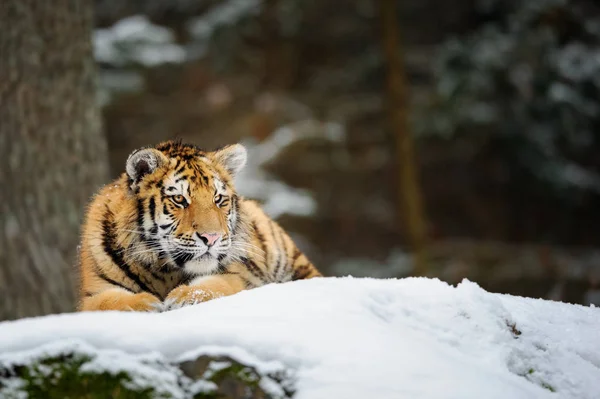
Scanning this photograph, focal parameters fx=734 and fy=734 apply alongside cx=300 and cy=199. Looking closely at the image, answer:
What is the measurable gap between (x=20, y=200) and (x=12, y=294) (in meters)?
0.69

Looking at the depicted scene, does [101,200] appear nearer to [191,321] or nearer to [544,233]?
[191,321]

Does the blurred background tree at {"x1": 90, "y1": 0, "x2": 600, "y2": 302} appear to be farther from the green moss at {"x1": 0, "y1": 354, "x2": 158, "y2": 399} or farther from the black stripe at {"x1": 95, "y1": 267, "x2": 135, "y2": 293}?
the green moss at {"x1": 0, "y1": 354, "x2": 158, "y2": 399}

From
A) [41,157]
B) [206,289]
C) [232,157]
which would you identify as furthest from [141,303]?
[41,157]

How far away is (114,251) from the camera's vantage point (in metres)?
3.46

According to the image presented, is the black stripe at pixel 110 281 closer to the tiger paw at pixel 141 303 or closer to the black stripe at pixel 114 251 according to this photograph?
the black stripe at pixel 114 251

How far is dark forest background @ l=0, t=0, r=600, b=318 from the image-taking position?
388 inches

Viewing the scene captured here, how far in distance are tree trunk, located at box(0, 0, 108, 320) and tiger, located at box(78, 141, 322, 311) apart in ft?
6.44

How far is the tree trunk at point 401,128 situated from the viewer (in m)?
9.77

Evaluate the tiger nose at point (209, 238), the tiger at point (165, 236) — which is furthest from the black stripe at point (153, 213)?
the tiger nose at point (209, 238)

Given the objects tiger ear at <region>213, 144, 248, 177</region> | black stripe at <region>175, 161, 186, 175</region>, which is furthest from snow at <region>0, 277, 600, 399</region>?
tiger ear at <region>213, 144, 248, 177</region>

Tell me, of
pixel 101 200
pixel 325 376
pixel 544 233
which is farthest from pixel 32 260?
pixel 544 233

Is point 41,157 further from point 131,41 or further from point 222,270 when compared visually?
point 131,41

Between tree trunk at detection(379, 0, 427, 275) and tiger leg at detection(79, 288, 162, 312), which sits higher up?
tree trunk at detection(379, 0, 427, 275)

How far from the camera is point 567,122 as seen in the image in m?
10.1
